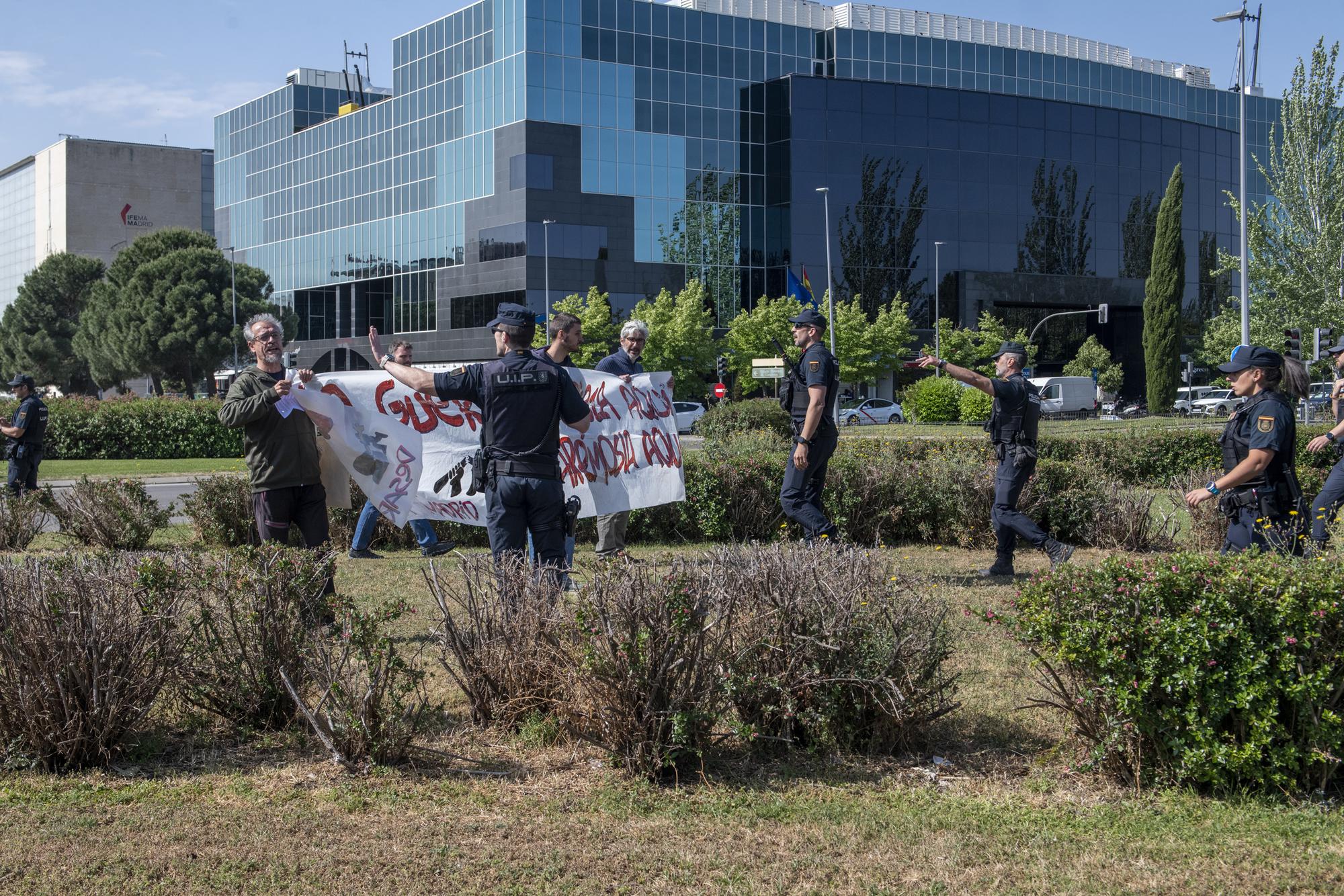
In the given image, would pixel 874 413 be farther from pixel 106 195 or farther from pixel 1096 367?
pixel 106 195

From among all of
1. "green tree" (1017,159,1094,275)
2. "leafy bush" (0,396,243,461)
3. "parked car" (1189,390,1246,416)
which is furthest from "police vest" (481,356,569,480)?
"green tree" (1017,159,1094,275)

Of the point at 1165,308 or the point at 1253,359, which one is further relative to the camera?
the point at 1165,308

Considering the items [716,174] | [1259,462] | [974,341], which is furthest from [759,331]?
[1259,462]

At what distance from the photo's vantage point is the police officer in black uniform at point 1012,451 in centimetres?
916

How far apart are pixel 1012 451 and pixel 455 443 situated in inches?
170

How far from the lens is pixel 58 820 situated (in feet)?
13.8

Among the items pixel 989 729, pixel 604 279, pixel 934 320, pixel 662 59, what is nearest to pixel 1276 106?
pixel 934 320

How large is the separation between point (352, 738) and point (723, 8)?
66.7 metres

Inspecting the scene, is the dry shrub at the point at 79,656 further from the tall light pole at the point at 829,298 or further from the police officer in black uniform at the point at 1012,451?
the tall light pole at the point at 829,298

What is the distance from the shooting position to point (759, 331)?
56.3 meters

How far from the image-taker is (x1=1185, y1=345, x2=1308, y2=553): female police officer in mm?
6664

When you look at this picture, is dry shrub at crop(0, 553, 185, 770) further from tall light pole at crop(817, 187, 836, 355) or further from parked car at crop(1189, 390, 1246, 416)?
parked car at crop(1189, 390, 1246, 416)

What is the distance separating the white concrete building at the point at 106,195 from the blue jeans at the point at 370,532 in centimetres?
10940

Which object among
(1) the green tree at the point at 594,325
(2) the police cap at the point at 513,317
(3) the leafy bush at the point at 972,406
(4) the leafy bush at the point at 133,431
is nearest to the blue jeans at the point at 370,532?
(2) the police cap at the point at 513,317
